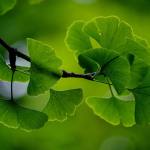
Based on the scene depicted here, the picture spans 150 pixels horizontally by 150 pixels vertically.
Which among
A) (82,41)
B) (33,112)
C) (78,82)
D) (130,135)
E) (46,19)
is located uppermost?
(82,41)

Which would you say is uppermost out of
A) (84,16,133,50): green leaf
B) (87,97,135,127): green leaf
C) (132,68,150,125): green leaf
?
(84,16,133,50): green leaf

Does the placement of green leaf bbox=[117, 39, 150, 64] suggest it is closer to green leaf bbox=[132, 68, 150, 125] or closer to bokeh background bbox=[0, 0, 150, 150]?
green leaf bbox=[132, 68, 150, 125]

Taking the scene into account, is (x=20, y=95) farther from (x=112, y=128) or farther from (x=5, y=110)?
(x=5, y=110)

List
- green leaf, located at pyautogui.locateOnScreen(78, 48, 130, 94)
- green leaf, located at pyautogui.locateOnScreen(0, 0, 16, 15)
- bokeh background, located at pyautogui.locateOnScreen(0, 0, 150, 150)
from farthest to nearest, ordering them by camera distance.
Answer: bokeh background, located at pyautogui.locateOnScreen(0, 0, 150, 150) < green leaf, located at pyautogui.locateOnScreen(0, 0, 16, 15) < green leaf, located at pyautogui.locateOnScreen(78, 48, 130, 94)

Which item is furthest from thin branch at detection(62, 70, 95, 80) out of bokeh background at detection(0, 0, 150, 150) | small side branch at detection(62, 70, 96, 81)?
bokeh background at detection(0, 0, 150, 150)

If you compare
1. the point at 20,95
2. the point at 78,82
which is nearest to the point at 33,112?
the point at 78,82

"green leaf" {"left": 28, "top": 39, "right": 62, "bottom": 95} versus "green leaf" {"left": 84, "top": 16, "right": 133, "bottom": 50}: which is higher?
"green leaf" {"left": 84, "top": 16, "right": 133, "bottom": 50}
